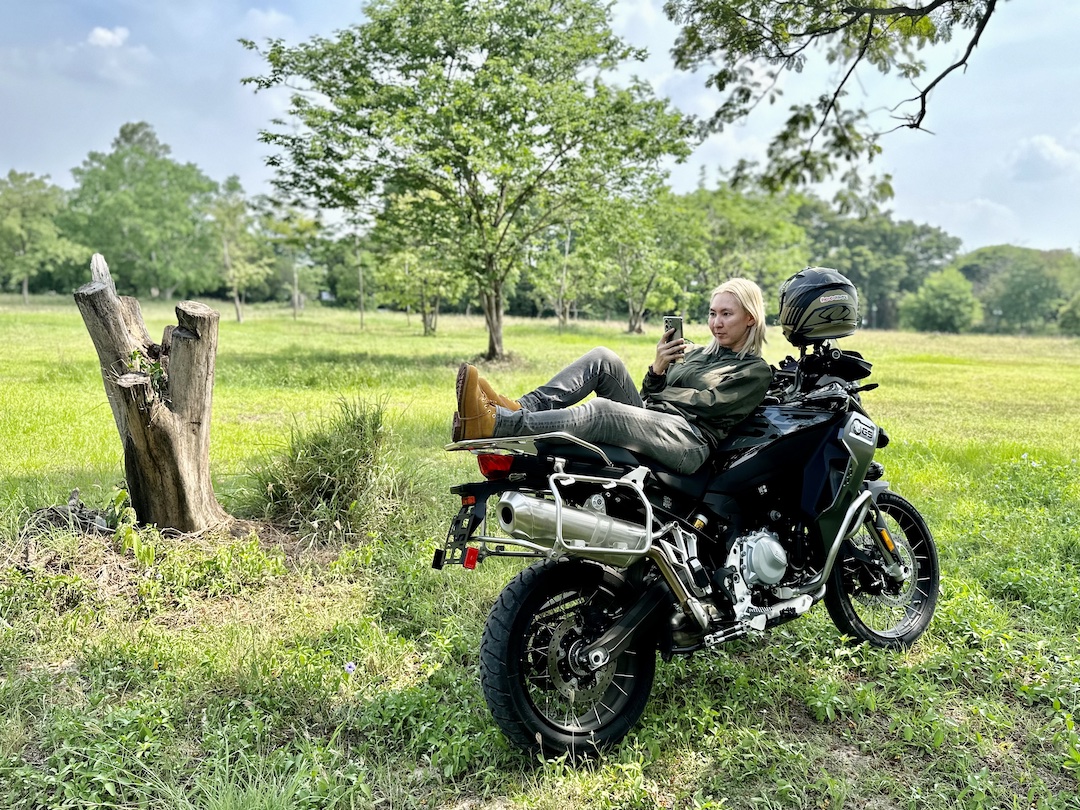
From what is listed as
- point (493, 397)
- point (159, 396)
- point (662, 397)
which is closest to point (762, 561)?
point (662, 397)

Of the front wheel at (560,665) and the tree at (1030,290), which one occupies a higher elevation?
the tree at (1030,290)

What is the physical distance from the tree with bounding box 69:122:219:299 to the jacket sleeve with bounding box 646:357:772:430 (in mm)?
58325

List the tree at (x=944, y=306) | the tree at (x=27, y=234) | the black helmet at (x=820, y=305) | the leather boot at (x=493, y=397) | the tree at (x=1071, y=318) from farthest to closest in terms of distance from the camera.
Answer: the tree at (x=944, y=306) < the tree at (x=1071, y=318) < the tree at (x=27, y=234) < the black helmet at (x=820, y=305) < the leather boot at (x=493, y=397)

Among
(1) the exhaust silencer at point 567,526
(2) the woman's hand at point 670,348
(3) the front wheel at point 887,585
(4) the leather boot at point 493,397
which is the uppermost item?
(2) the woman's hand at point 670,348

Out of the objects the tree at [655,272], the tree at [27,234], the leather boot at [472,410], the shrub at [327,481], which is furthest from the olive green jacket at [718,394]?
the tree at [27,234]

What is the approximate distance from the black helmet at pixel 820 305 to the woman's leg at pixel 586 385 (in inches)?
35.9

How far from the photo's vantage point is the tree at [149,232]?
183ft

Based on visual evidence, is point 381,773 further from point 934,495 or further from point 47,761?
point 934,495

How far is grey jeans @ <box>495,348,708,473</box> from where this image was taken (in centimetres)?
275

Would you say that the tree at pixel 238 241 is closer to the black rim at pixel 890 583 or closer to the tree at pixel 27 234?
the tree at pixel 27 234

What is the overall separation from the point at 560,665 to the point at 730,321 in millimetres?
1689

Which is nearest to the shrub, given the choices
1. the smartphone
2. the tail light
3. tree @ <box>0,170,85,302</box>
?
the tail light

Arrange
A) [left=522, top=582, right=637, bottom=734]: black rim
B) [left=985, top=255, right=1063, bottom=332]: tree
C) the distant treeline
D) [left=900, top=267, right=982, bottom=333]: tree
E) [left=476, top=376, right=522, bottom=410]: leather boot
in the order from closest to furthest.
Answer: [left=476, top=376, right=522, bottom=410]: leather boot
[left=522, top=582, right=637, bottom=734]: black rim
the distant treeline
[left=900, top=267, right=982, bottom=333]: tree
[left=985, top=255, right=1063, bottom=332]: tree

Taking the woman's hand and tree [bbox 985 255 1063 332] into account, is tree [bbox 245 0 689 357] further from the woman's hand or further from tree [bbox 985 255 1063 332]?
tree [bbox 985 255 1063 332]
